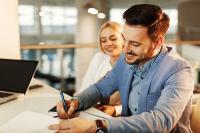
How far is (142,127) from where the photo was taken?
112cm

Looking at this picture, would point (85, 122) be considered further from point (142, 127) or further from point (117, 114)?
point (117, 114)

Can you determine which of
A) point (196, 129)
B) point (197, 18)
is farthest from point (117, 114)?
point (197, 18)

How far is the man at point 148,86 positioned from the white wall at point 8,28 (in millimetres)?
925

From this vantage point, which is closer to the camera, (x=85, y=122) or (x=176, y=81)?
(x=85, y=122)

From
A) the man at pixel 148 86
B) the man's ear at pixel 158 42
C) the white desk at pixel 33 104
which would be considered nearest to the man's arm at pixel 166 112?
the man at pixel 148 86

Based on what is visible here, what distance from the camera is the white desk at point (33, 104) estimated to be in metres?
1.46

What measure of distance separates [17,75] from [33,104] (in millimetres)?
231

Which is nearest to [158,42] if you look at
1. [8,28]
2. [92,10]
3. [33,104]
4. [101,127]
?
[101,127]

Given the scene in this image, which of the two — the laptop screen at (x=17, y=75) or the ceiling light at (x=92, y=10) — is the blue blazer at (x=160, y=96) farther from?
the ceiling light at (x=92, y=10)

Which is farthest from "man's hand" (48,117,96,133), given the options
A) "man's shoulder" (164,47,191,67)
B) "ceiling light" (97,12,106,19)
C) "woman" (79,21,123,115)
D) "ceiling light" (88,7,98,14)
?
Result: "ceiling light" (88,7,98,14)

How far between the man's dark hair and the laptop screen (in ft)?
2.19

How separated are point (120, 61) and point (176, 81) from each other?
428 mm

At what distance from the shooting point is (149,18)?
1.31m

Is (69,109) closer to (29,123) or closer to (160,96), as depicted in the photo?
(29,123)
